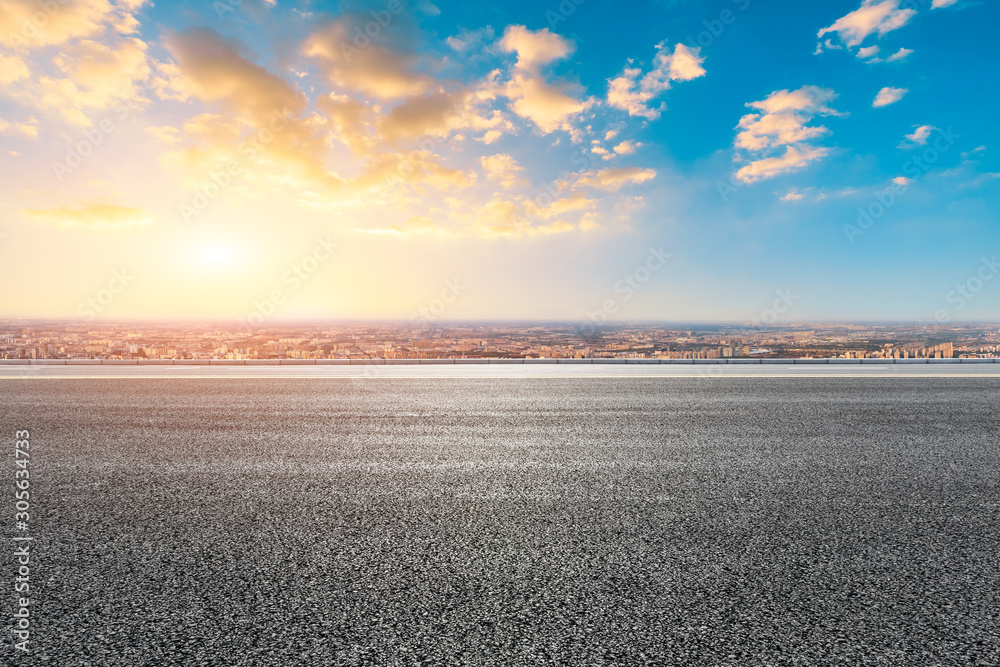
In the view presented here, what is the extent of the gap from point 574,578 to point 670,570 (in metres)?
0.55

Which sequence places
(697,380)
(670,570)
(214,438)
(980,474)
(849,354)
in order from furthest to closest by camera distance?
1. (849,354)
2. (697,380)
3. (214,438)
4. (980,474)
5. (670,570)

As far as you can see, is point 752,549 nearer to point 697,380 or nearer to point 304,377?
point 697,380

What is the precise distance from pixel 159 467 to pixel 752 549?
5109mm

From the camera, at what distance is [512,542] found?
9.89ft

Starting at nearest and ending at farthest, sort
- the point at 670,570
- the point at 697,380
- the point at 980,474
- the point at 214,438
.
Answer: the point at 670,570 < the point at 980,474 < the point at 214,438 < the point at 697,380

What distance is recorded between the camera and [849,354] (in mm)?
14656

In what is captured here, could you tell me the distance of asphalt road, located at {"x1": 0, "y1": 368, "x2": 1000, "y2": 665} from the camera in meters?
2.09

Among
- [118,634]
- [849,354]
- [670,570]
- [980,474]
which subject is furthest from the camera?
[849,354]

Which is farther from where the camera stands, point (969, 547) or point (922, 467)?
point (922, 467)

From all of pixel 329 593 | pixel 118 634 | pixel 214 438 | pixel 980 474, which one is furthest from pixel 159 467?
pixel 980 474

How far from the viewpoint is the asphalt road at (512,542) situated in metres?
2.09

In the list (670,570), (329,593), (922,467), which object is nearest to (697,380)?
(922,467)

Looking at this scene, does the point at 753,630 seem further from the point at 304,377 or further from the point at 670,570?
the point at 304,377

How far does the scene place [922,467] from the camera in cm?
459
